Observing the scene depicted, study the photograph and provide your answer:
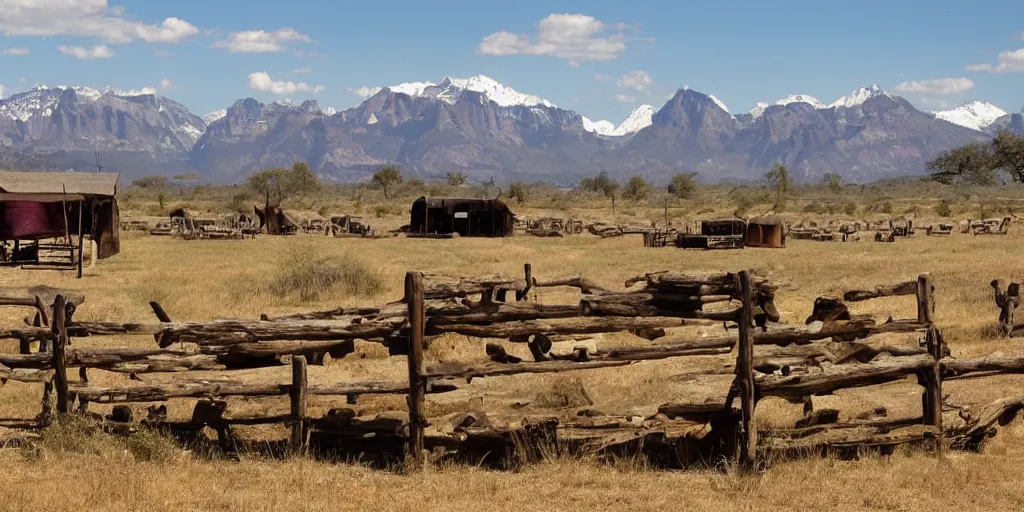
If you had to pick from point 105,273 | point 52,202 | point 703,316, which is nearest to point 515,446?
point 703,316

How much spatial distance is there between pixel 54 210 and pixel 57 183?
150 centimetres

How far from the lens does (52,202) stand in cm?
2984

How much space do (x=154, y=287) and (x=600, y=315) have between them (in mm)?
15277

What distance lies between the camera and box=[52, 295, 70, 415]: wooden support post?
888 centimetres

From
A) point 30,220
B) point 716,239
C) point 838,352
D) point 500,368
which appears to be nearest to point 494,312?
point 500,368

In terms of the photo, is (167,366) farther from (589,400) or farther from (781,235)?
(781,235)

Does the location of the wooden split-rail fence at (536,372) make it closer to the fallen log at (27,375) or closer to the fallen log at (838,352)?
the fallen log at (27,375)

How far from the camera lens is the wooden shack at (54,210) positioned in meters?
27.8

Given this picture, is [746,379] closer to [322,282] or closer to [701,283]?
[701,283]

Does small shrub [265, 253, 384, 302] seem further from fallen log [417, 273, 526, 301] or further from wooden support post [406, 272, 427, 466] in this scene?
wooden support post [406, 272, 427, 466]

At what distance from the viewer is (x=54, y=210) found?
99.7 feet

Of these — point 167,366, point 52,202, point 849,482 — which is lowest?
point 849,482

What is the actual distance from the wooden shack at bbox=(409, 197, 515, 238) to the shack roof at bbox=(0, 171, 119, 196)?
778 inches

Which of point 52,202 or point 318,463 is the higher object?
point 52,202
